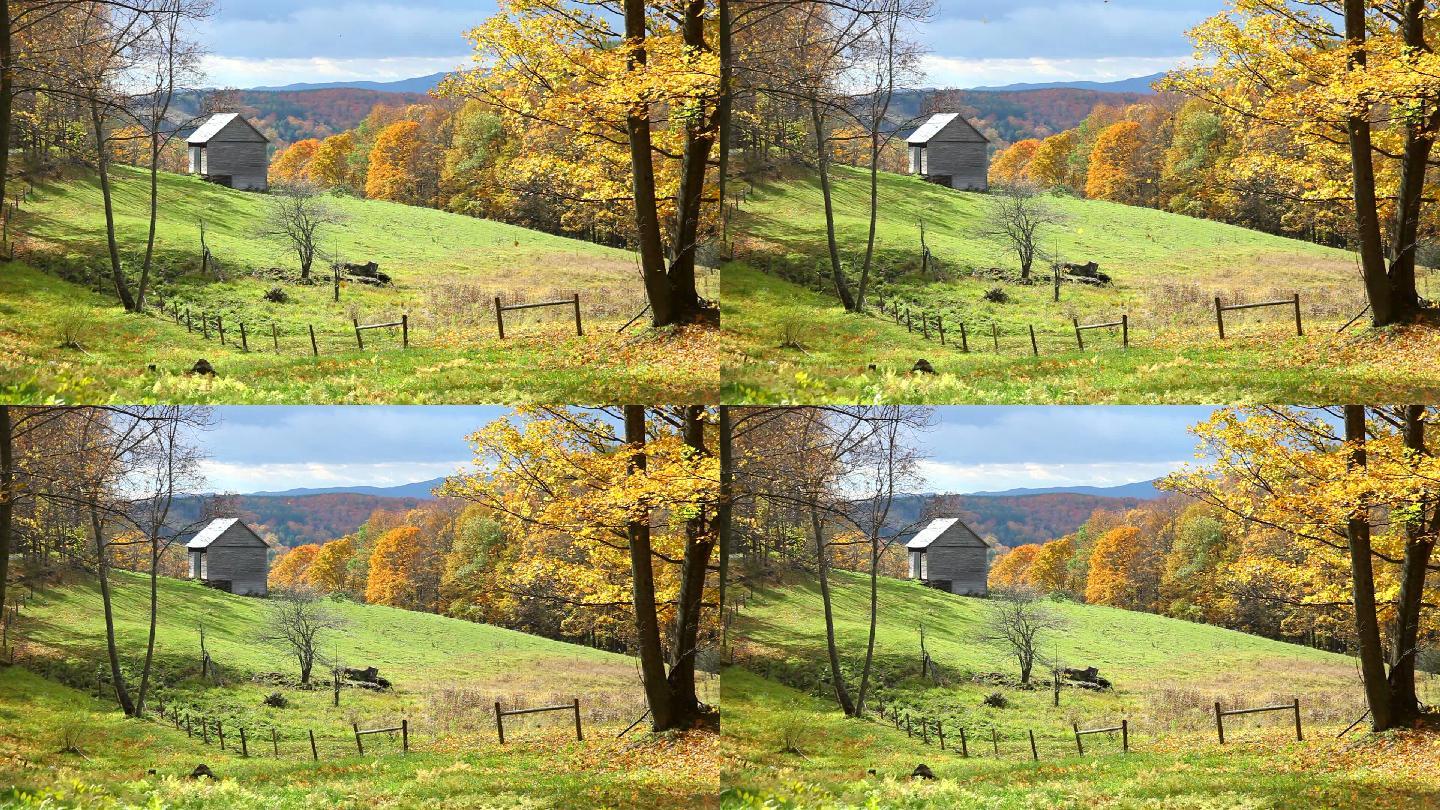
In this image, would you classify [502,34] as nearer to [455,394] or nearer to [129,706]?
[455,394]

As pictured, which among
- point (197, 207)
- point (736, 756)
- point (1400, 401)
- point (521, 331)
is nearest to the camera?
point (736, 756)

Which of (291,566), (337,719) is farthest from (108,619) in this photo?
(337,719)

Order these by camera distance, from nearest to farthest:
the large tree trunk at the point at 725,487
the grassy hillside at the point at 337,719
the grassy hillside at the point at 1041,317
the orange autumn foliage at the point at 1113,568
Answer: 1. the large tree trunk at the point at 725,487
2. the grassy hillside at the point at 337,719
3. the grassy hillside at the point at 1041,317
4. the orange autumn foliage at the point at 1113,568

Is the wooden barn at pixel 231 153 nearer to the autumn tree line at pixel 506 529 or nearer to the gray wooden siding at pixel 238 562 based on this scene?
the autumn tree line at pixel 506 529

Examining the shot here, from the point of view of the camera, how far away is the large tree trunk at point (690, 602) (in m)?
14.7

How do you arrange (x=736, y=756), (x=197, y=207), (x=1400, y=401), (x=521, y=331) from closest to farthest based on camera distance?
(x=736, y=756)
(x=1400, y=401)
(x=521, y=331)
(x=197, y=207)

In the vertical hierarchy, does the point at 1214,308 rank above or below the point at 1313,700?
above

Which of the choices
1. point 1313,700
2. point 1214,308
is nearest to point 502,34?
point 1214,308

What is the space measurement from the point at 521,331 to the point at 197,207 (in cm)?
666

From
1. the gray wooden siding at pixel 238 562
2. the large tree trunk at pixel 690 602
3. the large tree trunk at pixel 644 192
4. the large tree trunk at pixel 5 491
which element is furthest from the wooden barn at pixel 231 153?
the large tree trunk at pixel 690 602

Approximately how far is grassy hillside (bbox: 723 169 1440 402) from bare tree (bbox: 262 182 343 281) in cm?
804

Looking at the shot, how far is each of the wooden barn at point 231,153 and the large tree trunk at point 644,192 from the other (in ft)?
25.5

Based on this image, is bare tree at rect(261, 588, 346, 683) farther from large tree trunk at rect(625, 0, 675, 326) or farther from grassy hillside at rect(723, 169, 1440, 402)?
grassy hillside at rect(723, 169, 1440, 402)

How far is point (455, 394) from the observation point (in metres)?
15.3
